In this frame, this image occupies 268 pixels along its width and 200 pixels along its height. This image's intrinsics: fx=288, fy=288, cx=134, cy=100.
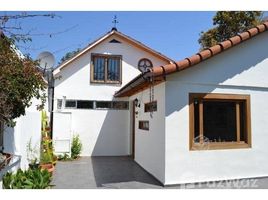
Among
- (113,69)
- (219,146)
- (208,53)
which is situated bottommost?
(219,146)

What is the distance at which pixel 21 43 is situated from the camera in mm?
5844

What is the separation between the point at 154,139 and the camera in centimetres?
1038

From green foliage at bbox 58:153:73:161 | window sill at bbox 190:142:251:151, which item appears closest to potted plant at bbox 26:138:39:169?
green foliage at bbox 58:153:73:161

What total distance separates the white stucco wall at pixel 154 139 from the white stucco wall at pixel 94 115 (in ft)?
13.1

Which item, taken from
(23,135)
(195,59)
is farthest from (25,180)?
(195,59)

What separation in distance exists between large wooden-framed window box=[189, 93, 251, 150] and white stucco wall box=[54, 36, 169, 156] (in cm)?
813

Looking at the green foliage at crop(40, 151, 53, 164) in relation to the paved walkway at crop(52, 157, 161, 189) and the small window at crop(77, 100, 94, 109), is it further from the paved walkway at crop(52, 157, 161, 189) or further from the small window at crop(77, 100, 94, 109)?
the small window at crop(77, 100, 94, 109)

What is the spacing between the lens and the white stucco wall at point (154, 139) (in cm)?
937

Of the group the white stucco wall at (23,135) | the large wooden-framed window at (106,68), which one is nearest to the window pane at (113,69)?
the large wooden-framed window at (106,68)

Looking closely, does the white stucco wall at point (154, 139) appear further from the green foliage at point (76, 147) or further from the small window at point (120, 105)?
the green foliage at point (76, 147)

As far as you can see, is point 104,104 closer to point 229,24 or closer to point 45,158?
point 45,158

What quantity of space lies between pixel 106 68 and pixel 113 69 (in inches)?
17.6
